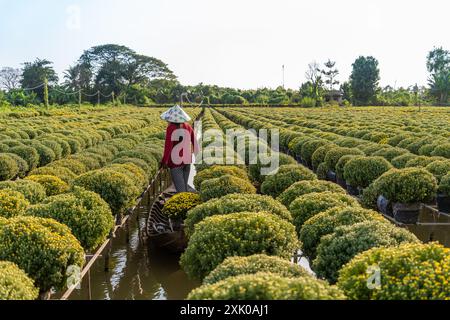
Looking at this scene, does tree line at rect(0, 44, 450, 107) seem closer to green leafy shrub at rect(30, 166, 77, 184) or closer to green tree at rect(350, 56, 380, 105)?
green tree at rect(350, 56, 380, 105)

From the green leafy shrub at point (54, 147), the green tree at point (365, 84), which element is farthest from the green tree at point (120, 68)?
the green leafy shrub at point (54, 147)

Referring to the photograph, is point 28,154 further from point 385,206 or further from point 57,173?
point 385,206

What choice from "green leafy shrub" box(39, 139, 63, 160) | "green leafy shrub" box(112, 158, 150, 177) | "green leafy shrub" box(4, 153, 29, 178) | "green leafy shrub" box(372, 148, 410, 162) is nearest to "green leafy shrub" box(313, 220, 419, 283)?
"green leafy shrub" box(112, 158, 150, 177)

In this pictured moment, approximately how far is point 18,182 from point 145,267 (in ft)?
9.59

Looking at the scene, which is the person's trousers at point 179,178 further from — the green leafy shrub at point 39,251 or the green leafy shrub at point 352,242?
the green leafy shrub at point 352,242

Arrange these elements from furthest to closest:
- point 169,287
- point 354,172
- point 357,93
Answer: point 357,93 → point 354,172 → point 169,287

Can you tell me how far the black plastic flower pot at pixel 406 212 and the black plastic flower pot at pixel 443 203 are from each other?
4.17 ft

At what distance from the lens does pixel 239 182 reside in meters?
9.75

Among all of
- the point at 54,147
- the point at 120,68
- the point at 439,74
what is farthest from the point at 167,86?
the point at 54,147

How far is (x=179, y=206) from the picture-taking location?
10.2 meters

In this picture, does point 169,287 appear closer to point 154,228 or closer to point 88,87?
point 154,228

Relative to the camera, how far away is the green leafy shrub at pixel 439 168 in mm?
11897
